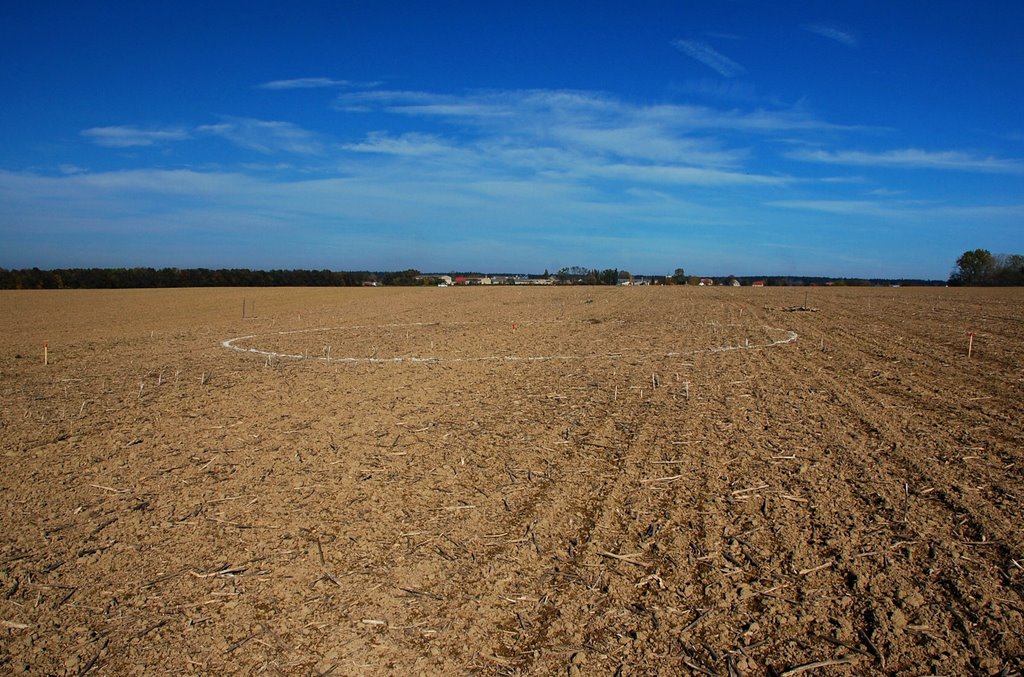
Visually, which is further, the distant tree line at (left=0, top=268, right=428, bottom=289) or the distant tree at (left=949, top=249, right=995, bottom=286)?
the distant tree at (left=949, top=249, right=995, bottom=286)

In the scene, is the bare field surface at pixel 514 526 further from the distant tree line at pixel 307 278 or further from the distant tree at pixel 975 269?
the distant tree at pixel 975 269

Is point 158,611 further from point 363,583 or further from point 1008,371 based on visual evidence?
point 1008,371

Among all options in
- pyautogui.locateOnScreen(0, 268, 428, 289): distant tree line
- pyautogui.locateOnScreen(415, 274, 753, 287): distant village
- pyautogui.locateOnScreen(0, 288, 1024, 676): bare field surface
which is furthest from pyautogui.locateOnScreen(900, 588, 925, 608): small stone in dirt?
pyautogui.locateOnScreen(415, 274, 753, 287): distant village

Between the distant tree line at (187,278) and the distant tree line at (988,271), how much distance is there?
79144 mm

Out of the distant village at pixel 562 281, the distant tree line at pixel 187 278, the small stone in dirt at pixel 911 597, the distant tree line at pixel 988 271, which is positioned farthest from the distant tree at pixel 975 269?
the small stone in dirt at pixel 911 597

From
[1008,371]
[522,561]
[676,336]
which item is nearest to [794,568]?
[522,561]

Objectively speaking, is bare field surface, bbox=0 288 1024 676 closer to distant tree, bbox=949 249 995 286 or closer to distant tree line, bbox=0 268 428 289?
distant tree line, bbox=0 268 428 289

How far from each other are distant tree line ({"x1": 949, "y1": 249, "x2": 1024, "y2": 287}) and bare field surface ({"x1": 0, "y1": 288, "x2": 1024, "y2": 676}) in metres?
94.5

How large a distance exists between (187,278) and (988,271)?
108864 millimetres

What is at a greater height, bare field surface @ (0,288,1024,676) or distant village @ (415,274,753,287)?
distant village @ (415,274,753,287)

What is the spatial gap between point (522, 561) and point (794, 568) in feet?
6.40

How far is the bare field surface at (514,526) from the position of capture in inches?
147

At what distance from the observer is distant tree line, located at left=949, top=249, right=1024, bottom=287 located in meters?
84.7

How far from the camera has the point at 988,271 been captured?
295 ft
